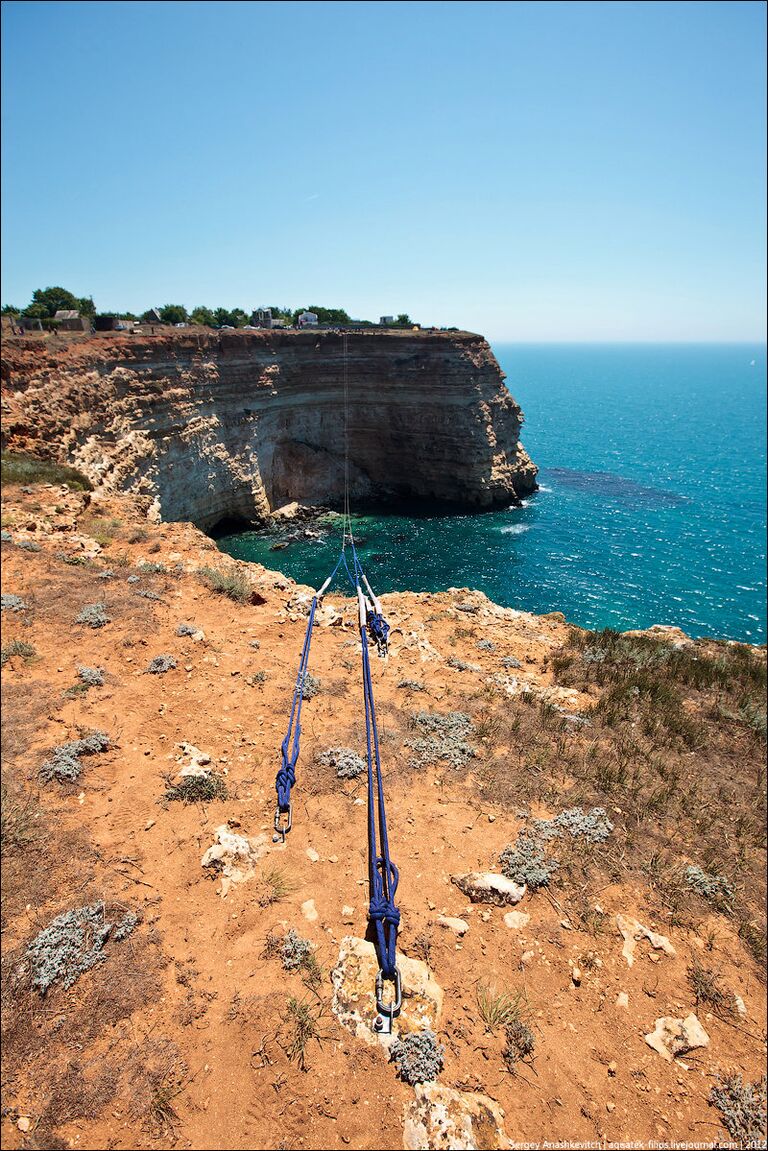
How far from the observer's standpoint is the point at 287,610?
41.1 feet

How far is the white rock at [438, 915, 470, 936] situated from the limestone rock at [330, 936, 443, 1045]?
1.61ft

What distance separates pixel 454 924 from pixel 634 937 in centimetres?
197

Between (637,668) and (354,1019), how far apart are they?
9451mm

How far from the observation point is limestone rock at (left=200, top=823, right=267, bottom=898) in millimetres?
5738

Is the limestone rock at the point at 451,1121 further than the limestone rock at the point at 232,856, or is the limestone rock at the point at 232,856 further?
the limestone rock at the point at 232,856

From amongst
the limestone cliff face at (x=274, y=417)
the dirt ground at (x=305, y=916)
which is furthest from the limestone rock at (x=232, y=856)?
the limestone cliff face at (x=274, y=417)

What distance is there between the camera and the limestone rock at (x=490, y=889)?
579cm

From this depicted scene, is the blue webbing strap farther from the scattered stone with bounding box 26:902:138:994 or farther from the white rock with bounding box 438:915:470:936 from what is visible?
the white rock with bounding box 438:915:470:936

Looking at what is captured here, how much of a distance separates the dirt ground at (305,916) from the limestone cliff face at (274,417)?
1912cm

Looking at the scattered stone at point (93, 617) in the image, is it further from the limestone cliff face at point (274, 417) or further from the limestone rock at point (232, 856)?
the limestone cliff face at point (274, 417)

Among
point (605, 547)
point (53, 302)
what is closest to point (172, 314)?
point (53, 302)

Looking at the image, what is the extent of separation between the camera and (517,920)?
5598 millimetres

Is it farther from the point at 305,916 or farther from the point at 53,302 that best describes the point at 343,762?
the point at 53,302

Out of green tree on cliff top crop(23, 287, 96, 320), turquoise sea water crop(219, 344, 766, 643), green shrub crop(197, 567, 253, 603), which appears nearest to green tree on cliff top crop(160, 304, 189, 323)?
green tree on cliff top crop(23, 287, 96, 320)
